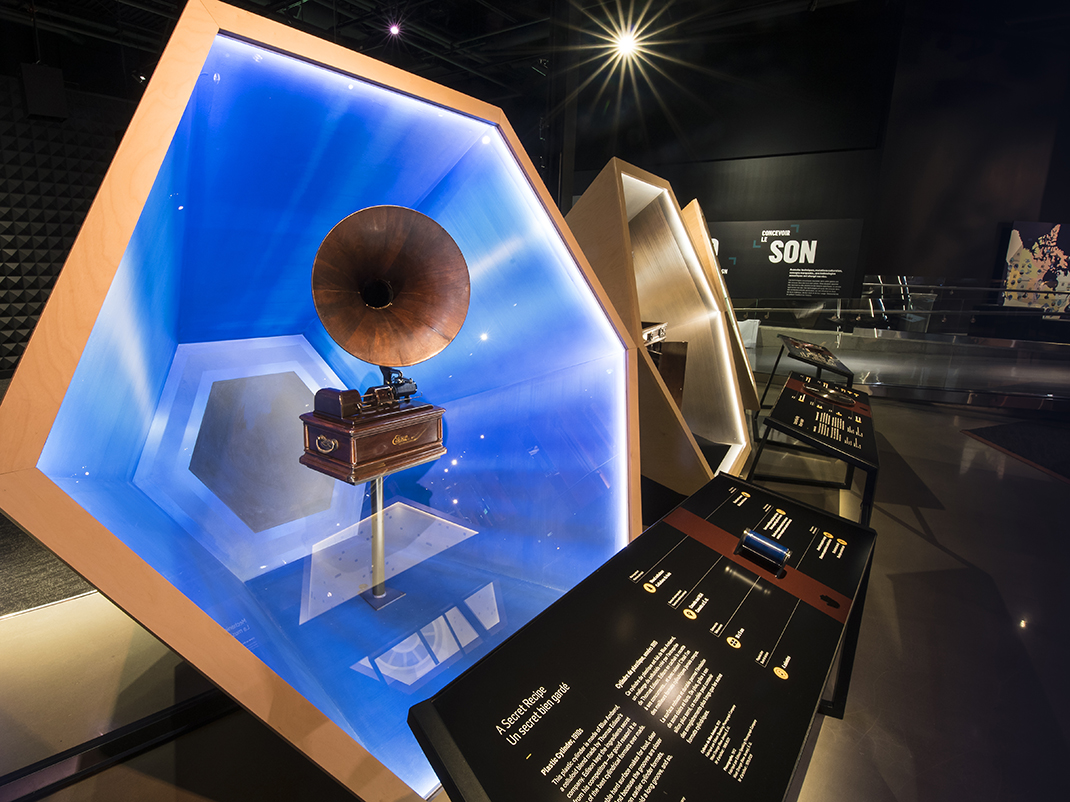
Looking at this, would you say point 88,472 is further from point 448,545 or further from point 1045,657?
point 1045,657

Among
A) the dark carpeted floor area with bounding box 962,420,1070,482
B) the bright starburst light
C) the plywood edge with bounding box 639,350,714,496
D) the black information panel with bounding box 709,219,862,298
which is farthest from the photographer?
the black information panel with bounding box 709,219,862,298

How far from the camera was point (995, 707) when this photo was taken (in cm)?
186

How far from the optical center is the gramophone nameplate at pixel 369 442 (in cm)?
142

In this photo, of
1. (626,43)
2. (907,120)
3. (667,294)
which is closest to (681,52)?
(626,43)

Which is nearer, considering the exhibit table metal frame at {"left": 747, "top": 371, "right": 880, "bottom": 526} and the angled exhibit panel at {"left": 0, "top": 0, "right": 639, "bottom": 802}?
the angled exhibit panel at {"left": 0, "top": 0, "right": 639, "bottom": 802}

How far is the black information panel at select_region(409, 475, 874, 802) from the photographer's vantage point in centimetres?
80

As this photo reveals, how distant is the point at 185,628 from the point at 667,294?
3536 millimetres

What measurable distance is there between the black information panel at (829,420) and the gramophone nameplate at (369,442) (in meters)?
1.82

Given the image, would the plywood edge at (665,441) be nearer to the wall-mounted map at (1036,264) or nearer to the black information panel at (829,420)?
the black information panel at (829,420)

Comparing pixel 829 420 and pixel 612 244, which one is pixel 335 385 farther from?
pixel 829 420

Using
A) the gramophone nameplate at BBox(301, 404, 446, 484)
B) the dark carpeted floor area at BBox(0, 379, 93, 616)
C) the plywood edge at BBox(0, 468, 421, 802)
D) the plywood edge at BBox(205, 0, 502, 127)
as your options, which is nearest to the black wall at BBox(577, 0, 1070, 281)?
the plywood edge at BBox(205, 0, 502, 127)

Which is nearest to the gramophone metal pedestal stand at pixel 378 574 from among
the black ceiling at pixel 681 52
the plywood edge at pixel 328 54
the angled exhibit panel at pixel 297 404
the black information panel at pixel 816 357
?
the angled exhibit panel at pixel 297 404

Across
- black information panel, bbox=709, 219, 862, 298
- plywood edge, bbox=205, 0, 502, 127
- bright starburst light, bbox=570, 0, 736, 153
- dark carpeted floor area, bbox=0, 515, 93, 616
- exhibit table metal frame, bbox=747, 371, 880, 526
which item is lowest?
dark carpeted floor area, bbox=0, 515, 93, 616

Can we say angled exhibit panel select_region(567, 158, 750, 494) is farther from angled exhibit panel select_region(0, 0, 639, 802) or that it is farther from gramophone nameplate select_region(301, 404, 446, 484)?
gramophone nameplate select_region(301, 404, 446, 484)
